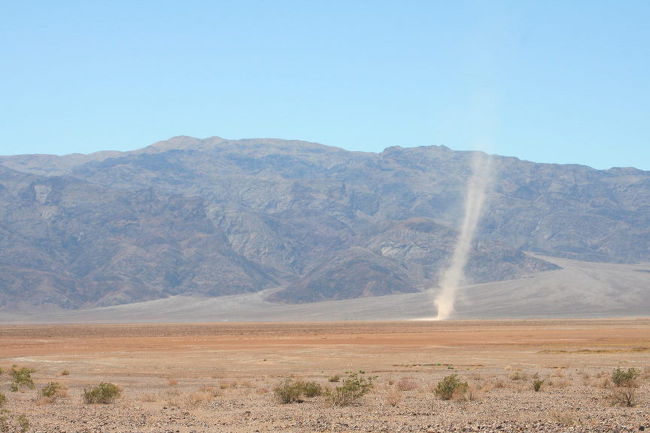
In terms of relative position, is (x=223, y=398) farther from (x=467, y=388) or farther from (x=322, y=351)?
(x=322, y=351)

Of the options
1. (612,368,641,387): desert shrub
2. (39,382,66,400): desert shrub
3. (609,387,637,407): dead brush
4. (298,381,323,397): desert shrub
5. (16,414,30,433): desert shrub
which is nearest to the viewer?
(16,414,30,433): desert shrub

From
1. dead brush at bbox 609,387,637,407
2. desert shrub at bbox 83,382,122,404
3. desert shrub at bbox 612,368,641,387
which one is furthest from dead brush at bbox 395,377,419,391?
desert shrub at bbox 83,382,122,404

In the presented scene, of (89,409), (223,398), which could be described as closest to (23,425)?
(89,409)

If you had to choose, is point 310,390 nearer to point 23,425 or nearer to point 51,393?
point 51,393

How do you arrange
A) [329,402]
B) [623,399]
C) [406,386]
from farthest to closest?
[406,386] → [329,402] → [623,399]

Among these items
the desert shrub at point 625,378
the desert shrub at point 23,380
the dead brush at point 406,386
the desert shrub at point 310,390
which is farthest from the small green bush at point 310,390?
the desert shrub at point 23,380

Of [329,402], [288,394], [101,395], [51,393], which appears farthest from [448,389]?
[51,393]

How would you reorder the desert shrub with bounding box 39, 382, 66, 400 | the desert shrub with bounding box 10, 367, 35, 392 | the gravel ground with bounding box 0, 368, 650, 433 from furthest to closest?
1. the desert shrub with bounding box 10, 367, 35, 392
2. the desert shrub with bounding box 39, 382, 66, 400
3. the gravel ground with bounding box 0, 368, 650, 433

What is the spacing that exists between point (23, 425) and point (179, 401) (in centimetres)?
764

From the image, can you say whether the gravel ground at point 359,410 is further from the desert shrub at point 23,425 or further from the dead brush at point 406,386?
the desert shrub at point 23,425

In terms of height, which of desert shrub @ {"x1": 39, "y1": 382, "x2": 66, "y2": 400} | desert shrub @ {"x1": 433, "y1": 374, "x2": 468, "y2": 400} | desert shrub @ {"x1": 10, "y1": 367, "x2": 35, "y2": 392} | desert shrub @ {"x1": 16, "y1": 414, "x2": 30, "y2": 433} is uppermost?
desert shrub @ {"x1": 16, "y1": 414, "x2": 30, "y2": 433}

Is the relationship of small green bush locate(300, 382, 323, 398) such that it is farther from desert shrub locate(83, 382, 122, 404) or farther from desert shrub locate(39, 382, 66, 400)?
desert shrub locate(39, 382, 66, 400)

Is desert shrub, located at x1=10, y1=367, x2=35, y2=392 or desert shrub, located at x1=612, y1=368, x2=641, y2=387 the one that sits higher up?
desert shrub, located at x1=612, y1=368, x2=641, y2=387

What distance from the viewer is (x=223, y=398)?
32.5 meters
